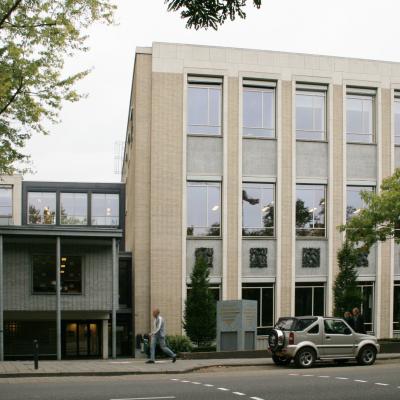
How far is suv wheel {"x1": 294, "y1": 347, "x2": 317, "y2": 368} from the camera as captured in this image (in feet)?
70.5

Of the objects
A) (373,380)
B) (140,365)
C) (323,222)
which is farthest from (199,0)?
(323,222)

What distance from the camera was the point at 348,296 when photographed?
30.9 metres

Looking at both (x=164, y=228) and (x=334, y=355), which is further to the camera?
(x=164, y=228)

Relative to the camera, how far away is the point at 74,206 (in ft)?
172

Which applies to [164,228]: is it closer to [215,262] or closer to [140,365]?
[215,262]

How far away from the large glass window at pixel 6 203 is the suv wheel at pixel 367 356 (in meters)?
40.6

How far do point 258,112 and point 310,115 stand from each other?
8.02 ft

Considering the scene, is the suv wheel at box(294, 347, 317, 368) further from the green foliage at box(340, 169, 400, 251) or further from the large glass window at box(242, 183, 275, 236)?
the large glass window at box(242, 183, 275, 236)

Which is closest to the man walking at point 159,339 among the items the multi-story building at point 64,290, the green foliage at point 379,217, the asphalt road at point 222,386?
the asphalt road at point 222,386

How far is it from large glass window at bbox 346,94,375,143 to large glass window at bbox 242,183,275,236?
4.67m

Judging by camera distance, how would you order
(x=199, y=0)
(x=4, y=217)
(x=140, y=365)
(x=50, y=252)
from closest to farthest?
(x=199, y=0) < (x=140, y=365) < (x=50, y=252) < (x=4, y=217)

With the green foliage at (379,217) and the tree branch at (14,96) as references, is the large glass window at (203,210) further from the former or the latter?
the tree branch at (14,96)

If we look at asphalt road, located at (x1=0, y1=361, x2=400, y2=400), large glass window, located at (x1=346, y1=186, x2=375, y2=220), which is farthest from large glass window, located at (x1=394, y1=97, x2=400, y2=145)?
asphalt road, located at (x1=0, y1=361, x2=400, y2=400)

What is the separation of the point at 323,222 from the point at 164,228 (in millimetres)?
7219
